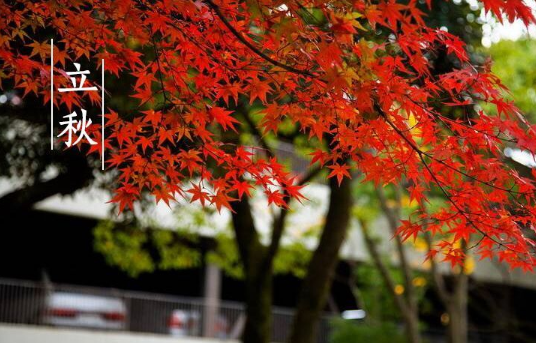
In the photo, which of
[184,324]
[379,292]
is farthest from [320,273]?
[379,292]

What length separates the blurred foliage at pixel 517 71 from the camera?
12.0 metres

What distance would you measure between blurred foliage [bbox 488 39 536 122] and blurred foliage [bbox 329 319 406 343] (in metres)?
4.97

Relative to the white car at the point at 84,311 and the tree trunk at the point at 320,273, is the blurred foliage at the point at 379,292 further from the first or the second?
the tree trunk at the point at 320,273

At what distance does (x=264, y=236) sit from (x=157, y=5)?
12.9 metres

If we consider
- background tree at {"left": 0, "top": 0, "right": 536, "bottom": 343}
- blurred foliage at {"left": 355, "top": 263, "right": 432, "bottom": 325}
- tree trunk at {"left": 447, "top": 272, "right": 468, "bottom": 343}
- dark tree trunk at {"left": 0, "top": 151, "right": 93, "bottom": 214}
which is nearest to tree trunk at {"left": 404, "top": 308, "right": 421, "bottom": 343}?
tree trunk at {"left": 447, "top": 272, "right": 468, "bottom": 343}

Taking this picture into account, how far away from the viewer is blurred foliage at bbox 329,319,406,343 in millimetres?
15566

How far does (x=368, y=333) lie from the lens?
51.6ft

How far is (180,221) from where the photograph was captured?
13039 mm

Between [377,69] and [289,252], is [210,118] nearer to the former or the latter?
[377,69]

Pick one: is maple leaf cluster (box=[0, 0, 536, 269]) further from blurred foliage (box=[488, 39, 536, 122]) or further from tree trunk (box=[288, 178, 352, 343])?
blurred foliage (box=[488, 39, 536, 122])

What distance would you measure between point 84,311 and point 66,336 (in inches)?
33.6

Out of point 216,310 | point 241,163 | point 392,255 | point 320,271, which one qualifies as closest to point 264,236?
point 216,310

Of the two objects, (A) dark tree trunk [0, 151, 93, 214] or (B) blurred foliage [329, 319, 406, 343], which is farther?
(B) blurred foliage [329, 319, 406, 343]

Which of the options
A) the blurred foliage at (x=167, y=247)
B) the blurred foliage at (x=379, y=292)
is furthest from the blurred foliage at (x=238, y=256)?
the blurred foliage at (x=379, y=292)
